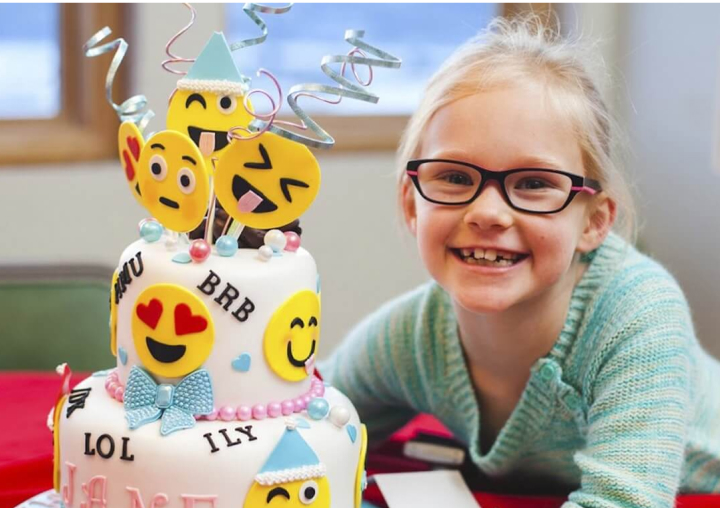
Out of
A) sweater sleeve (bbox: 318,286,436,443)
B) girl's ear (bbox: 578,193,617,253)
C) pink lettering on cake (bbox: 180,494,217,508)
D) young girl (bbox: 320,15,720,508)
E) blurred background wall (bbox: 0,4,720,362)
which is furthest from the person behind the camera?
blurred background wall (bbox: 0,4,720,362)

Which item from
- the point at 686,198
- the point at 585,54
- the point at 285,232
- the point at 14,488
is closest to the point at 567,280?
the point at 585,54

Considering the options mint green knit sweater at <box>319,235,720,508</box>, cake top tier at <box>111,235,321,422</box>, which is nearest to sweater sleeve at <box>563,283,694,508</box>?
mint green knit sweater at <box>319,235,720,508</box>

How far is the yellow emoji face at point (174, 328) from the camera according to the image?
0.99 m

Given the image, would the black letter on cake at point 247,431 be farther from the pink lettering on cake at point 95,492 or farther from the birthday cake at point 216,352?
the pink lettering on cake at point 95,492

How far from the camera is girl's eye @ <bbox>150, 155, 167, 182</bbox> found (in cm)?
100

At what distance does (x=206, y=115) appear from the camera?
107cm

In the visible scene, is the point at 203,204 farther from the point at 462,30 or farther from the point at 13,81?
the point at 462,30

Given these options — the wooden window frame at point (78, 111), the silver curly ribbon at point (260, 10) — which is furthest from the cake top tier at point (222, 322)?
the wooden window frame at point (78, 111)

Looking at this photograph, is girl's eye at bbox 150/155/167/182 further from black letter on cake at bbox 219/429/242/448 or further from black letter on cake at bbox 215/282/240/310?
black letter on cake at bbox 219/429/242/448

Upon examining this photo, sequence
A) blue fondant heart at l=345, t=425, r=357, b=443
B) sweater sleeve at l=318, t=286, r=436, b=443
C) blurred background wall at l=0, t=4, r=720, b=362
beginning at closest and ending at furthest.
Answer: blue fondant heart at l=345, t=425, r=357, b=443 → sweater sleeve at l=318, t=286, r=436, b=443 → blurred background wall at l=0, t=4, r=720, b=362

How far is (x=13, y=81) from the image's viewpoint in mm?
2299

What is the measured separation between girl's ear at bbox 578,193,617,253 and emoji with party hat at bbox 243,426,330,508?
495 mm

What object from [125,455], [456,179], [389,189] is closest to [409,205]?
[456,179]

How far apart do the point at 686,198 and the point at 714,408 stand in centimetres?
101
